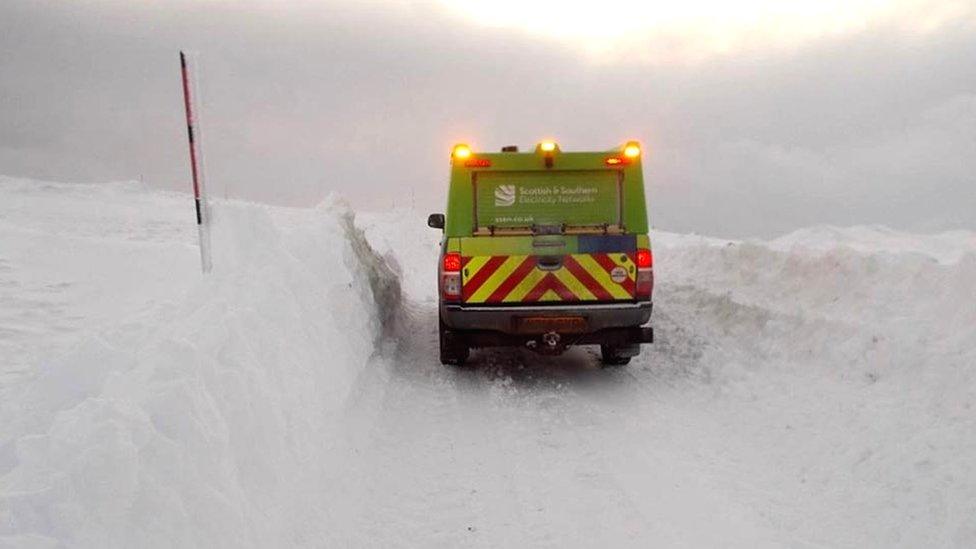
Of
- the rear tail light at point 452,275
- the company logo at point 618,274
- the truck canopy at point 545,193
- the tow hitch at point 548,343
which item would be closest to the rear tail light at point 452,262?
the rear tail light at point 452,275

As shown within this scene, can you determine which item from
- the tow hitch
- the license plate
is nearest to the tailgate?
the license plate

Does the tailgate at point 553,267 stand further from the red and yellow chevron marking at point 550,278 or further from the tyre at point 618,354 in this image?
the tyre at point 618,354

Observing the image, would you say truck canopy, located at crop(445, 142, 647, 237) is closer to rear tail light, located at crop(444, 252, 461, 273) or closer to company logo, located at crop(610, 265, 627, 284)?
rear tail light, located at crop(444, 252, 461, 273)

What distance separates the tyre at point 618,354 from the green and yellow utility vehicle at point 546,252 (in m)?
0.02

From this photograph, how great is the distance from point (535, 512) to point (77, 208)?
16.7 m

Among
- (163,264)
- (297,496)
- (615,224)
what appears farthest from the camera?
(163,264)

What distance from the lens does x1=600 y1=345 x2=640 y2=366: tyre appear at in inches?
284

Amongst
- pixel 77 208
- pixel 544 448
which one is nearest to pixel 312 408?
pixel 544 448

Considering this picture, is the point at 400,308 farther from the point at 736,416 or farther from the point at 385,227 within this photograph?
the point at 385,227

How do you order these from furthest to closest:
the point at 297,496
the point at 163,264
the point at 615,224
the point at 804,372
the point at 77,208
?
the point at 77,208 < the point at 163,264 < the point at 615,224 < the point at 804,372 < the point at 297,496

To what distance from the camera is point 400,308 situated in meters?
10.9

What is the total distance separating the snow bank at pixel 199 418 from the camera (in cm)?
260

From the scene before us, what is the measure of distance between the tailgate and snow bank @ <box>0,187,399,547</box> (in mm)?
1607

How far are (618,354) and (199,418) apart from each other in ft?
16.1
